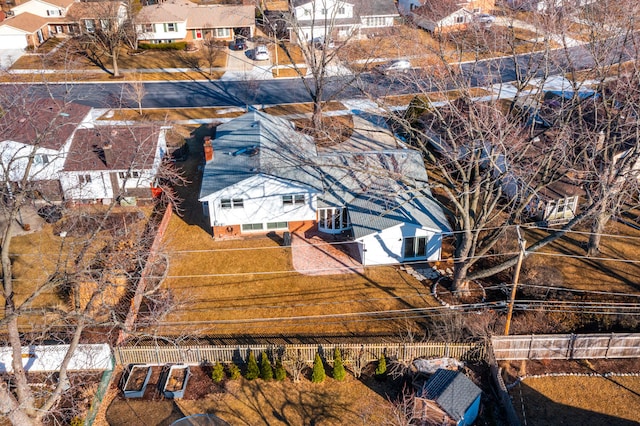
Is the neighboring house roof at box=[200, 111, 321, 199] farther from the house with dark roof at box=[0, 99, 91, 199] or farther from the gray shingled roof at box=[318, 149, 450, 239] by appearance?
the house with dark roof at box=[0, 99, 91, 199]

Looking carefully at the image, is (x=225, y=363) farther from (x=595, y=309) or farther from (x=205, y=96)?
(x=205, y=96)

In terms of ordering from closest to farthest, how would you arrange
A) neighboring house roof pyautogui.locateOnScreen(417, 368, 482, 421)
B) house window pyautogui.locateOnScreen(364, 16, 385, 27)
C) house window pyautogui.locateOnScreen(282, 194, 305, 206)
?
neighboring house roof pyautogui.locateOnScreen(417, 368, 482, 421) → house window pyautogui.locateOnScreen(282, 194, 305, 206) → house window pyautogui.locateOnScreen(364, 16, 385, 27)

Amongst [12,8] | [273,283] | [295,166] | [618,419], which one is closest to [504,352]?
[618,419]

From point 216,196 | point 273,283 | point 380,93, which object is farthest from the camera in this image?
point 380,93

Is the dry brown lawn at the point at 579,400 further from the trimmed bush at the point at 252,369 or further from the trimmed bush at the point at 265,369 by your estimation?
the trimmed bush at the point at 252,369

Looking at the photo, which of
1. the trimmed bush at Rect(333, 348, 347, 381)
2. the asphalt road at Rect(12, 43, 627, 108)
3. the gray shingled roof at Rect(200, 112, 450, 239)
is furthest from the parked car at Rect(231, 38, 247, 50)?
the trimmed bush at Rect(333, 348, 347, 381)

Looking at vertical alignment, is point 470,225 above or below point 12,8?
below
